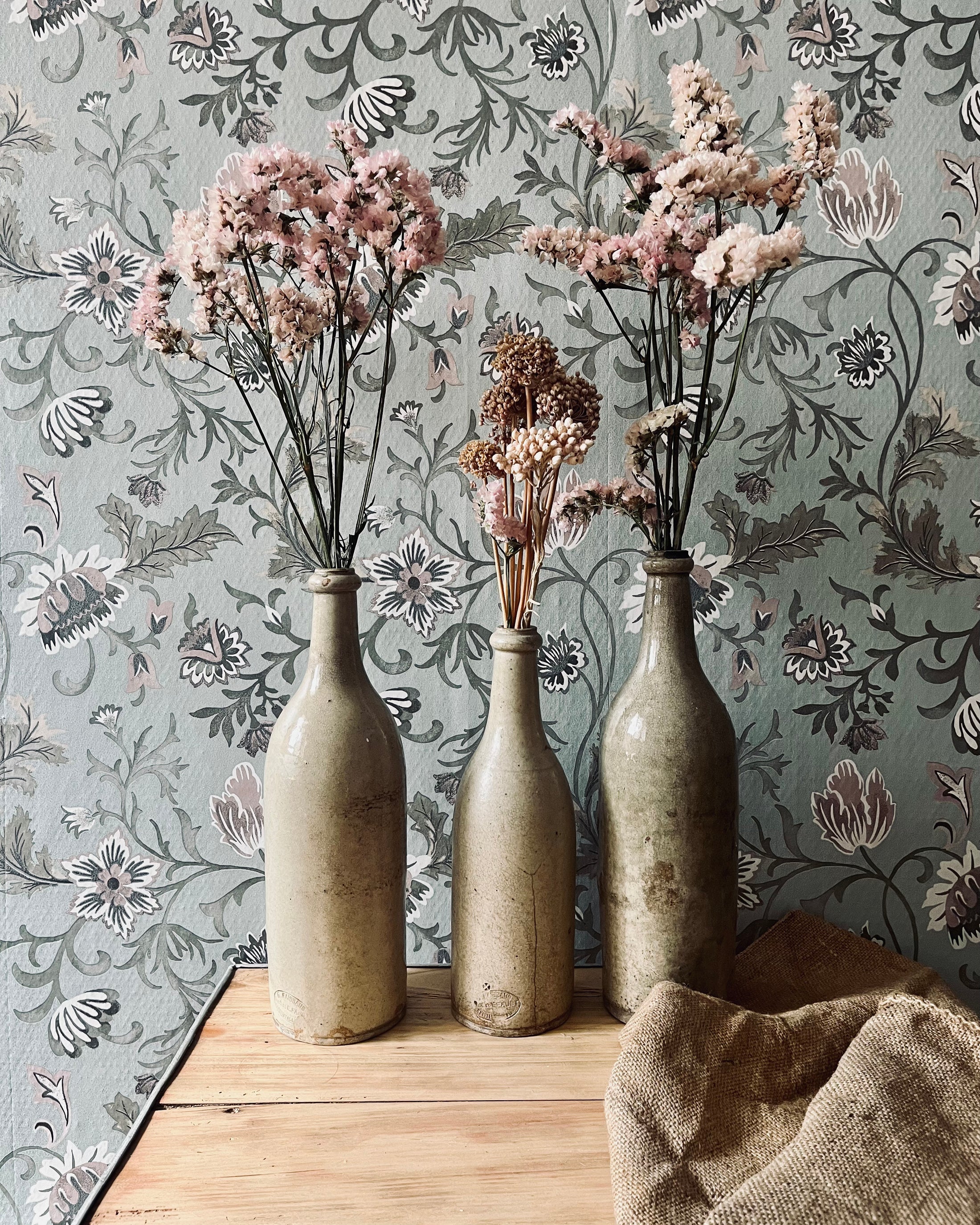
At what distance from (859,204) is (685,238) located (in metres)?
0.38

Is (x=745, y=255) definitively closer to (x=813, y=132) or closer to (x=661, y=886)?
(x=813, y=132)

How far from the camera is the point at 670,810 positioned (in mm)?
828

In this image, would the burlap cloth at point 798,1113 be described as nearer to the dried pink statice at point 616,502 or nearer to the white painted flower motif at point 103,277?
the dried pink statice at point 616,502

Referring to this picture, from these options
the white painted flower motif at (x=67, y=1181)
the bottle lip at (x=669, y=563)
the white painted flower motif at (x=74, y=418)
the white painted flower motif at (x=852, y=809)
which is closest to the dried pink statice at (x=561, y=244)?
the bottle lip at (x=669, y=563)

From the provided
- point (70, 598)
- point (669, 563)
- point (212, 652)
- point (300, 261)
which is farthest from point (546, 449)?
point (70, 598)

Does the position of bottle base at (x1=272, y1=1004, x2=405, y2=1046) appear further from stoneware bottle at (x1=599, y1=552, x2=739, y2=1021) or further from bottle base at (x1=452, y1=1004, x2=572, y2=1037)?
stoneware bottle at (x1=599, y1=552, x2=739, y2=1021)

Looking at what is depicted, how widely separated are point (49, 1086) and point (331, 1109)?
0.51 meters

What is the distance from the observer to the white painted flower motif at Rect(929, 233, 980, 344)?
101 cm

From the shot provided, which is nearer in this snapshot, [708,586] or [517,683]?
[517,683]

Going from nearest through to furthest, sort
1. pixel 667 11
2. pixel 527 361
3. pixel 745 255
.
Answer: pixel 745 255 → pixel 527 361 → pixel 667 11

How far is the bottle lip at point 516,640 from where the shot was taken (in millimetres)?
843

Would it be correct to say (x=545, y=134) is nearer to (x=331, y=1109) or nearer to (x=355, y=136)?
(x=355, y=136)

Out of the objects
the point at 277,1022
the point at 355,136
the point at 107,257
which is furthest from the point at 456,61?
the point at 277,1022

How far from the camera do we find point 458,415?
1.02 meters
